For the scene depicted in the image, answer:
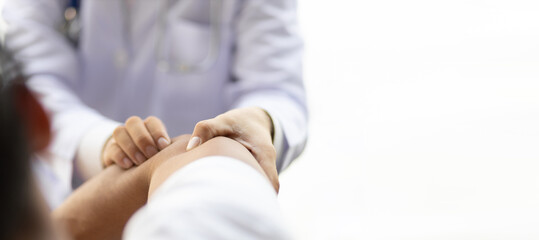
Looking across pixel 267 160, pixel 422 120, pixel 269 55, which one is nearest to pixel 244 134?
pixel 267 160

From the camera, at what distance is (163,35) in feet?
2.05

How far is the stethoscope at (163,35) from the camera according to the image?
0.62 meters

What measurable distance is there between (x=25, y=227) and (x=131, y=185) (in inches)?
7.2

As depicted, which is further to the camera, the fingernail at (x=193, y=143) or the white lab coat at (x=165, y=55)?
the white lab coat at (x=165, y=55)

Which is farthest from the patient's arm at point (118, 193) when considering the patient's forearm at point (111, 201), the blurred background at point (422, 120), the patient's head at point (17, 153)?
the blurred background at point (422, 120)

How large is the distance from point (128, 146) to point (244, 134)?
94 millimetres

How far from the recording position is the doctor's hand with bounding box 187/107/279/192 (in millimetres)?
358

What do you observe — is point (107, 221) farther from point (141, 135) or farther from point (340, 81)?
point (340, 81)

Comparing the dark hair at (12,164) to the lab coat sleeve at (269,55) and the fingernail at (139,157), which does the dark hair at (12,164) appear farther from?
the lab coat sleeve at (269,55)

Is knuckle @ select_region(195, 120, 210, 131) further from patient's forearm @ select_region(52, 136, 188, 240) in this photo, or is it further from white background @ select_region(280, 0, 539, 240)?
white background @ select_region(280, 0, 539, 240)

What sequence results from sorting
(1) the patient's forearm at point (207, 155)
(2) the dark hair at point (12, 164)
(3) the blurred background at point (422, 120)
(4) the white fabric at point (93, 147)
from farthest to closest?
(3) the blurred background at point (422, 120)
(4) the white fabric at point (93, 147)
(1) the patient's forearm at point (207, 155)
(2) the dark hair at point (12, 164)

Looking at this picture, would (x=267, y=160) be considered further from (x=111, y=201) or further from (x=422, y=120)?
(x=422, y=120)

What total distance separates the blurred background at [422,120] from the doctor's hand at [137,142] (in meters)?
0.46

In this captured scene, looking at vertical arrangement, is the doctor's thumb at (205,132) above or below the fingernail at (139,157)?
above
